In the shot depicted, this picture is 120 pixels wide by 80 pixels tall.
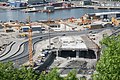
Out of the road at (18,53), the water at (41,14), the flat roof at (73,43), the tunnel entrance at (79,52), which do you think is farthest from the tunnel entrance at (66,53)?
the water at (41,14)

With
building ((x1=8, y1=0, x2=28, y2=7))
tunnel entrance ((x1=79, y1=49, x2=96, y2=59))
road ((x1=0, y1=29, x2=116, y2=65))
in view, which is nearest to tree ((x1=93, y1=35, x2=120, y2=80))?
road ((x1=0, y1=29, x2=116, y2=65))

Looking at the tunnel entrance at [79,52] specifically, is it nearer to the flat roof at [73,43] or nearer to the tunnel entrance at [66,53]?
the tunnel entrance at [66,53]

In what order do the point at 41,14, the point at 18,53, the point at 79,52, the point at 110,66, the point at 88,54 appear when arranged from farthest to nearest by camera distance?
the point at 41,14 → the point at 88,54 → the point at 79,52 → the point at 18,53 → the point at 110,66

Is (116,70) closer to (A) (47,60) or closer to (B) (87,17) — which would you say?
(A) (47,60)

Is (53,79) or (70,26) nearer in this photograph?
(53,79)

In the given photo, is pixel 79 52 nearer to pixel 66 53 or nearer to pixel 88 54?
pixel 88 54

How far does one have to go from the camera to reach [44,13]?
3459cm

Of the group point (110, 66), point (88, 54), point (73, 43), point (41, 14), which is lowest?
point (41, 14)

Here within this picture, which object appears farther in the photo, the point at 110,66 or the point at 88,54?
the point at 88,54

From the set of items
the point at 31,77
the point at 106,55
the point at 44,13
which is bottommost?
the point at 44,13

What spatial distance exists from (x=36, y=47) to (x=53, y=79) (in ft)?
37.9

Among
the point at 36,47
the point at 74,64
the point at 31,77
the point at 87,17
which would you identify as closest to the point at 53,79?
the point at 31,77

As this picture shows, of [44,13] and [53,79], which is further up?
[53,79]

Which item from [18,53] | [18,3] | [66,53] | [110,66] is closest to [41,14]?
[18,3]
